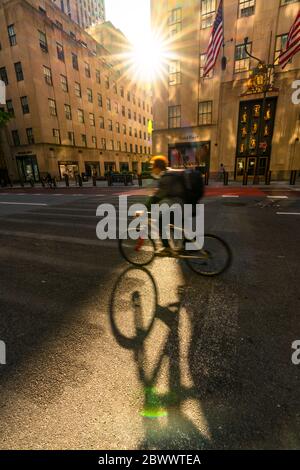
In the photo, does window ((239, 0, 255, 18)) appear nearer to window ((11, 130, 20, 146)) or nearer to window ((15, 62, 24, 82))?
window ((15, 62, 24, 82))

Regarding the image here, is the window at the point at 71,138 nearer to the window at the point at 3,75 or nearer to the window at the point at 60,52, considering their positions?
the window at the point at 3,75

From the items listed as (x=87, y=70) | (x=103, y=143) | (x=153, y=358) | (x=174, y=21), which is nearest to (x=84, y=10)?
(x=87, y=70)

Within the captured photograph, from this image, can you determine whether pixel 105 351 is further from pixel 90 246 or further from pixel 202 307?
pixel 90 246

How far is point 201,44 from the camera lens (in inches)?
968

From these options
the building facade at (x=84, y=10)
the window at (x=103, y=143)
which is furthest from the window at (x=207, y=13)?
the building facade at (x=84, y=10)

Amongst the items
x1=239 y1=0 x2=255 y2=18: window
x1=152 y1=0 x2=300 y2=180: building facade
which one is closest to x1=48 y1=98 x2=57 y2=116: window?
x1=152 y1=0 x2=300 y2=180: building facade

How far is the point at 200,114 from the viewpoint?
84.8 ft

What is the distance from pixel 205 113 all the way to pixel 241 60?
5.44 meters

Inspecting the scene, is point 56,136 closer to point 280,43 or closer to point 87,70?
point 87,70

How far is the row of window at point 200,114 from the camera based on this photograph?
25.4m

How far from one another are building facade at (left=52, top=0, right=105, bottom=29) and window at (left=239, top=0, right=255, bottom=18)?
58.4m

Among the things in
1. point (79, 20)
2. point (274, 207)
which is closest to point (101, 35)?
point (79, 20)

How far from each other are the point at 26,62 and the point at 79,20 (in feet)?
185

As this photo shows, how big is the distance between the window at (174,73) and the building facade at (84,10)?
2148 inches
